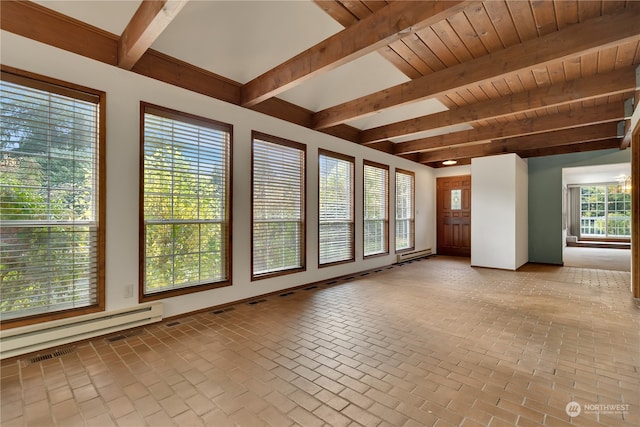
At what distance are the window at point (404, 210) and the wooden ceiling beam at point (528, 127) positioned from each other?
0.91 m

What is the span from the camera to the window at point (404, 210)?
25.2 ft

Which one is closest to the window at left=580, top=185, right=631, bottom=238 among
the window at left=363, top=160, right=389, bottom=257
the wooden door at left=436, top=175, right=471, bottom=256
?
the wooden door at left=436, top=175, right=471, bottom=256

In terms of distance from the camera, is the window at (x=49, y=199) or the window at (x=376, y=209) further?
the window at (x=376, y=209)

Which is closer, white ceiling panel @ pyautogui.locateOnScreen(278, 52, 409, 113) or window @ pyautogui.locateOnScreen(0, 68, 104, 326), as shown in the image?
window @ pyautogui.locateOnScreen(0, 68, 104, 326)

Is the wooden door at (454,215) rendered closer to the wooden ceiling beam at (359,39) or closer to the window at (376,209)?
the window at (376,209)

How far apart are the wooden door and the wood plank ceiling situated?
142 inches

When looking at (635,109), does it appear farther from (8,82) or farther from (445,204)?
(8,82)

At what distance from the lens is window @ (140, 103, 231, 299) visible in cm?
334

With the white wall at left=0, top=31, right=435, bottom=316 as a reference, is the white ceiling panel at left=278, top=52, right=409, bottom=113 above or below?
above

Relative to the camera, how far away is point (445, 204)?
29.8ft

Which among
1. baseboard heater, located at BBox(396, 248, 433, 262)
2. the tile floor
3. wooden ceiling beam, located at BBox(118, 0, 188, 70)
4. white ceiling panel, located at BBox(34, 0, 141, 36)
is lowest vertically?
the tile floor

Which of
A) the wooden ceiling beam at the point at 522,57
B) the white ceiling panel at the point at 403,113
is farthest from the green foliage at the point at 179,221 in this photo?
the white ceiling panel at the point at 403,113

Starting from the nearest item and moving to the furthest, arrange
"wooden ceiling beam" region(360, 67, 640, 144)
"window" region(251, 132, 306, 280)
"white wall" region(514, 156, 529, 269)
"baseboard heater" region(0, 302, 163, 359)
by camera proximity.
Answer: "baseboard heater" region(0, 302, 163, 359), "wooden ceiling beam" region(360, 67, 640, 144), "window" region(251, 132, 306, 280), "white wall" region(514, 156, 529, 269)

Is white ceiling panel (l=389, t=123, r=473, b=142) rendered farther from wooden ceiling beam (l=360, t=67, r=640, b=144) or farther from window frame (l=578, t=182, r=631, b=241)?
window frame (l=578, t=182, r=631, b=241)
